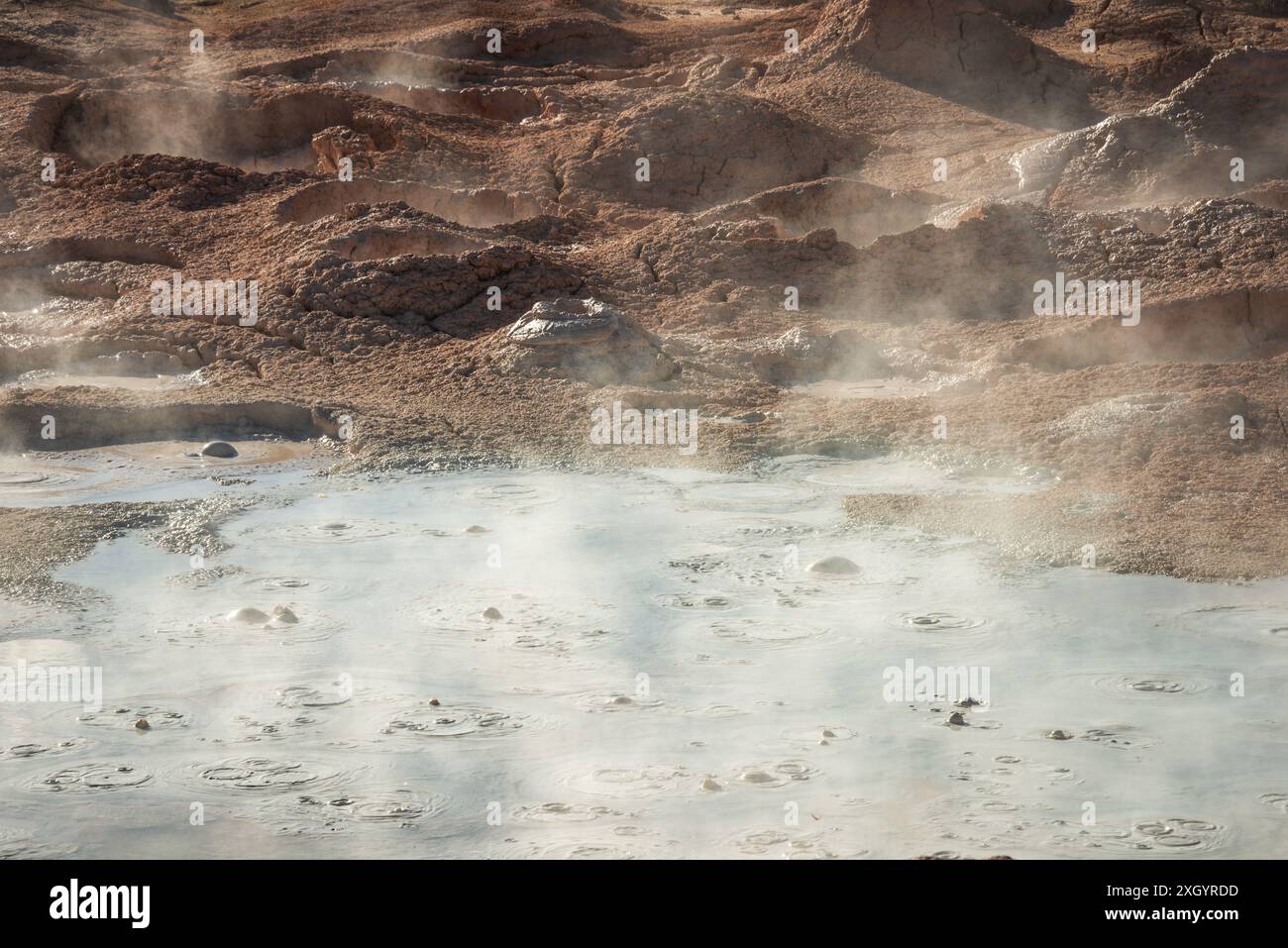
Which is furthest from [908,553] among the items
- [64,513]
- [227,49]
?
[227,49]

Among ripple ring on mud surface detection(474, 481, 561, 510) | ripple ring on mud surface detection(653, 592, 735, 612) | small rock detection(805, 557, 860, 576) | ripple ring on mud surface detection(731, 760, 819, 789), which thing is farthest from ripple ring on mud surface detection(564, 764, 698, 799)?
ripple ring on mud surface detection(474, 481, 561, 510)

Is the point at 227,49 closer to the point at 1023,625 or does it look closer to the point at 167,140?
the point at 167,140

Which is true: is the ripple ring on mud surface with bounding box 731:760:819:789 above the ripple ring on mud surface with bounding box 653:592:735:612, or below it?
below

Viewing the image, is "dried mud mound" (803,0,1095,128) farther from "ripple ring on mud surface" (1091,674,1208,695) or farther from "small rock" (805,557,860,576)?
"ripple ring on mud surface" (1091,674,1208,695)

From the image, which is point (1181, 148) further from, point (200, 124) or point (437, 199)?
point (200, 124)

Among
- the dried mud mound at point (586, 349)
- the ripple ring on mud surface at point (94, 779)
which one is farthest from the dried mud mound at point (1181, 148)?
the ripple ring on mud surface at point (94, 779)

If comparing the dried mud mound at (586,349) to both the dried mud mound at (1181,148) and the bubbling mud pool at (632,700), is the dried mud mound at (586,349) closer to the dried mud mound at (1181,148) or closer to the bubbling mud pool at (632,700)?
the bubbling mud pool at (632,700)
